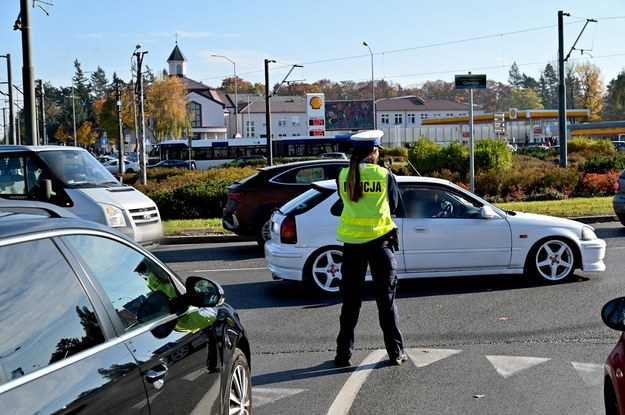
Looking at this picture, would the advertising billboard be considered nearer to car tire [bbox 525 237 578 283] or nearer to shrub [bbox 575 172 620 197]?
shrub [bbox 575 172 620 197]

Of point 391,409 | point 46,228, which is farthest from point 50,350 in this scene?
point 391,409

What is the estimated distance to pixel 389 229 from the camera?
6.89m

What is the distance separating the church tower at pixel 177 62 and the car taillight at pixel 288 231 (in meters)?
126

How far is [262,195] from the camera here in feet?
48.3

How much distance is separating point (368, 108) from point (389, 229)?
105669 millimetres

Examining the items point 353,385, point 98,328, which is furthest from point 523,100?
point 98,328

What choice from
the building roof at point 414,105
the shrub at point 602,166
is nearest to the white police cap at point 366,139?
the shrub at point 602,166

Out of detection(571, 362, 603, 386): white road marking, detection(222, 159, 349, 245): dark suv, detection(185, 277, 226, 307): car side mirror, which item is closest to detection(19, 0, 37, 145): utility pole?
detection(222, 159, 349, 245): dark suv

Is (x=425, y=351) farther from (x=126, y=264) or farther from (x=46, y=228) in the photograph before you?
(x=46, y=228)

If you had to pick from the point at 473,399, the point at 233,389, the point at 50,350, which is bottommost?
the point at 473,399

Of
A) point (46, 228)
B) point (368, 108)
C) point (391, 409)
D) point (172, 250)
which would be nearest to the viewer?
point (46, 228)

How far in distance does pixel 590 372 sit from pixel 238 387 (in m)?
3.26

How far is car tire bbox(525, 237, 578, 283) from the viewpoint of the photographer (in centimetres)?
1032

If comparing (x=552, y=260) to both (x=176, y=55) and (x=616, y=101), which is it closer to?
(x=616, y=101)
